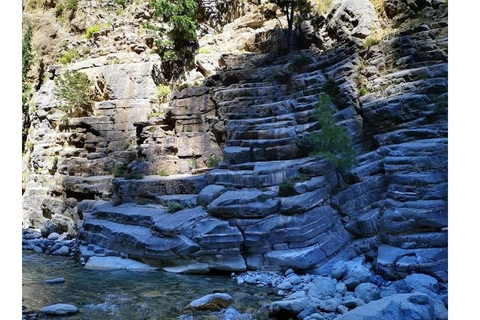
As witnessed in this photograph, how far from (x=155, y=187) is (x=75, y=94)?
18.8 ft

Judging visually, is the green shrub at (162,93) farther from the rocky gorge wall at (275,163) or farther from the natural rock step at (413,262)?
the natural rock step at (413,262)

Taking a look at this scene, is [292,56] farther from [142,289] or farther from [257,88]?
[142,289]

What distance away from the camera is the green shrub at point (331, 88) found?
946 cm

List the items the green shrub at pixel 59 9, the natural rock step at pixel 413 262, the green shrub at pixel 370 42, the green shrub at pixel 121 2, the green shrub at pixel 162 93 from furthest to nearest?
the green shrub at pixel 59 9
the green shrub at pixel 121 2
the green shrub at pixel 162 93
the green shrub at pixel 370 42
the natural rock step at pixel 413 262

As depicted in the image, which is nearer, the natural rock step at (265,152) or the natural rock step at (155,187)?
the natural rock step at (265,152)

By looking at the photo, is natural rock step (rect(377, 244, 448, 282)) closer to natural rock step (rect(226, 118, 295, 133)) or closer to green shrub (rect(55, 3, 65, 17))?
natural rock step (rect(226, 118, 295, 133))

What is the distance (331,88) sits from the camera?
960 centimetres

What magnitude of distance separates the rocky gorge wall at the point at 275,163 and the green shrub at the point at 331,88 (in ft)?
0.37

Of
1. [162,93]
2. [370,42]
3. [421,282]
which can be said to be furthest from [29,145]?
[421,282]

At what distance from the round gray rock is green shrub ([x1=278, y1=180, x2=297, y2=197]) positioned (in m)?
4.08

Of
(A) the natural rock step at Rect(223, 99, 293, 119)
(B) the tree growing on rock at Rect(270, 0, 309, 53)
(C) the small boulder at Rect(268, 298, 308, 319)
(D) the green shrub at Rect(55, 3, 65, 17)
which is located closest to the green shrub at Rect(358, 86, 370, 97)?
(A) the natural rock step at Rect(223, 99, 293, 119)

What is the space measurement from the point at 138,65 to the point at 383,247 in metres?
10.6

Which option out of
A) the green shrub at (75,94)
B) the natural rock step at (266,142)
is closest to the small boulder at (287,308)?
the natural rock step at (266,142)
